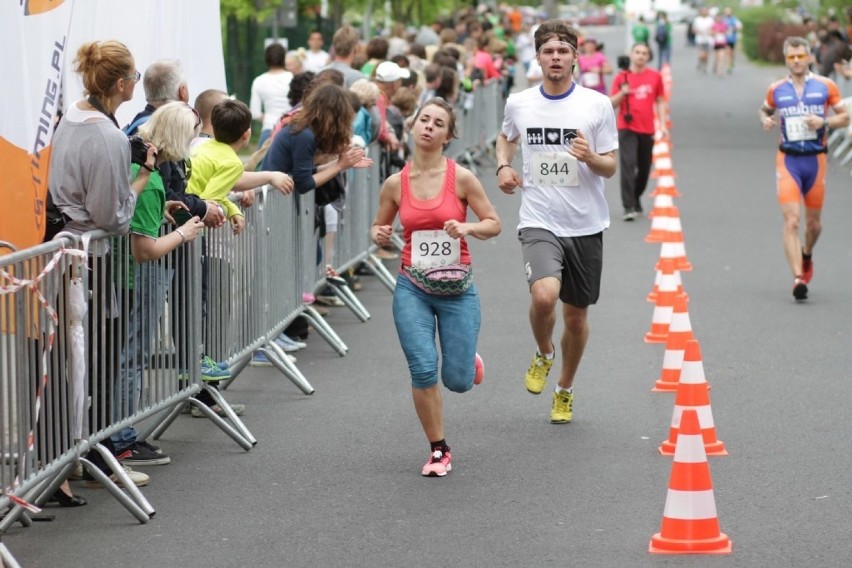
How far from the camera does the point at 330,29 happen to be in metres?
35.0

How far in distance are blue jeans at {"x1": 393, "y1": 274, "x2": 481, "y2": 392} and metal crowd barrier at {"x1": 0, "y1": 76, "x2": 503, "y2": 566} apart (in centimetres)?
109

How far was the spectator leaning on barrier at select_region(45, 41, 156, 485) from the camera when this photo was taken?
22.5 ft

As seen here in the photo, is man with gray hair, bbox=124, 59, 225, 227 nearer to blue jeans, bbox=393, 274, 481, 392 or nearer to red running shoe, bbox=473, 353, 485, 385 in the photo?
blue jeans, bbox=393, 274, 481, 392

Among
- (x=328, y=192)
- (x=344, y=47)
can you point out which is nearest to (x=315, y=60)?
(x=344, y=47)

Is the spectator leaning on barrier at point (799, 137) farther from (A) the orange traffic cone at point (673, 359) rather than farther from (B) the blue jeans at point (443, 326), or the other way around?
(B) the blue jeans at point (443, 326)

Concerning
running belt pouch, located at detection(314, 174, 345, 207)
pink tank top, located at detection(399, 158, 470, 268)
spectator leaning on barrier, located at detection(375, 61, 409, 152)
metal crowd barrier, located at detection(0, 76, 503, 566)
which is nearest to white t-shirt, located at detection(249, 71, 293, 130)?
spectator leaning on barrier, located at detection(375, 61, 409, 152)

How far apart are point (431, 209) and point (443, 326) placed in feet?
1.86

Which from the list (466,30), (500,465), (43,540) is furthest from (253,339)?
(466,30)

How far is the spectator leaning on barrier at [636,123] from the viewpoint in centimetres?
1886

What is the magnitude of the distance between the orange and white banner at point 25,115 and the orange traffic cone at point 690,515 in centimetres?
295

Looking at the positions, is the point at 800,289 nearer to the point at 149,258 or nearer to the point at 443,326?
the point at 443,326

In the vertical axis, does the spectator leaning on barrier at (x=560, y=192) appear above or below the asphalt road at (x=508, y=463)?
above

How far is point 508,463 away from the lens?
7805 millimetres

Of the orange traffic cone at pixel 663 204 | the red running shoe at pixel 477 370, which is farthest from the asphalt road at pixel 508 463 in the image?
the orange traffic cone at pixel 663 204
